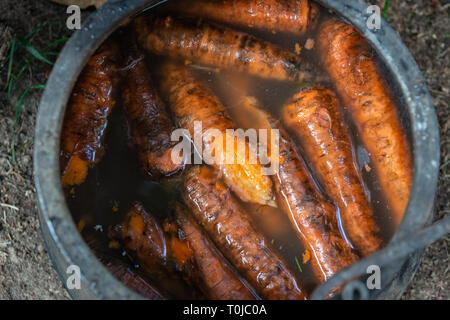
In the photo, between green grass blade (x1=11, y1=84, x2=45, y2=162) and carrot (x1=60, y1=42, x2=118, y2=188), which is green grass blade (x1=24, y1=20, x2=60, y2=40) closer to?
green grass blade (x1=11, y1=84, x2=45, y2=162)

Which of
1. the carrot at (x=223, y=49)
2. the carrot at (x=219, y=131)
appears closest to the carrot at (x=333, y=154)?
the carrot at (x=223, y=49)

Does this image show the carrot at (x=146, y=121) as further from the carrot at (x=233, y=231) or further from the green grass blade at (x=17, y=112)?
the green grass blade at (x=17, y=112)

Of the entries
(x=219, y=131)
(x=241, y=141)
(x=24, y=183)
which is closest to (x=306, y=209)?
(x=241, y=141)

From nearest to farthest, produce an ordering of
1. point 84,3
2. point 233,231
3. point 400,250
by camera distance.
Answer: point 400,250
point 233,231
point 84,3

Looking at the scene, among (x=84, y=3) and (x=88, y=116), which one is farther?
(x=84, y=3)

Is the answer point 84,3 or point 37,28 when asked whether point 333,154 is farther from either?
point 37,28

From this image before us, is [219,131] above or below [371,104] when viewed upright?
below

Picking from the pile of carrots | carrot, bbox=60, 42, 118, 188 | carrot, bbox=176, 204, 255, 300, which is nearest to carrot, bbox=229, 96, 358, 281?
the pile of carrots
